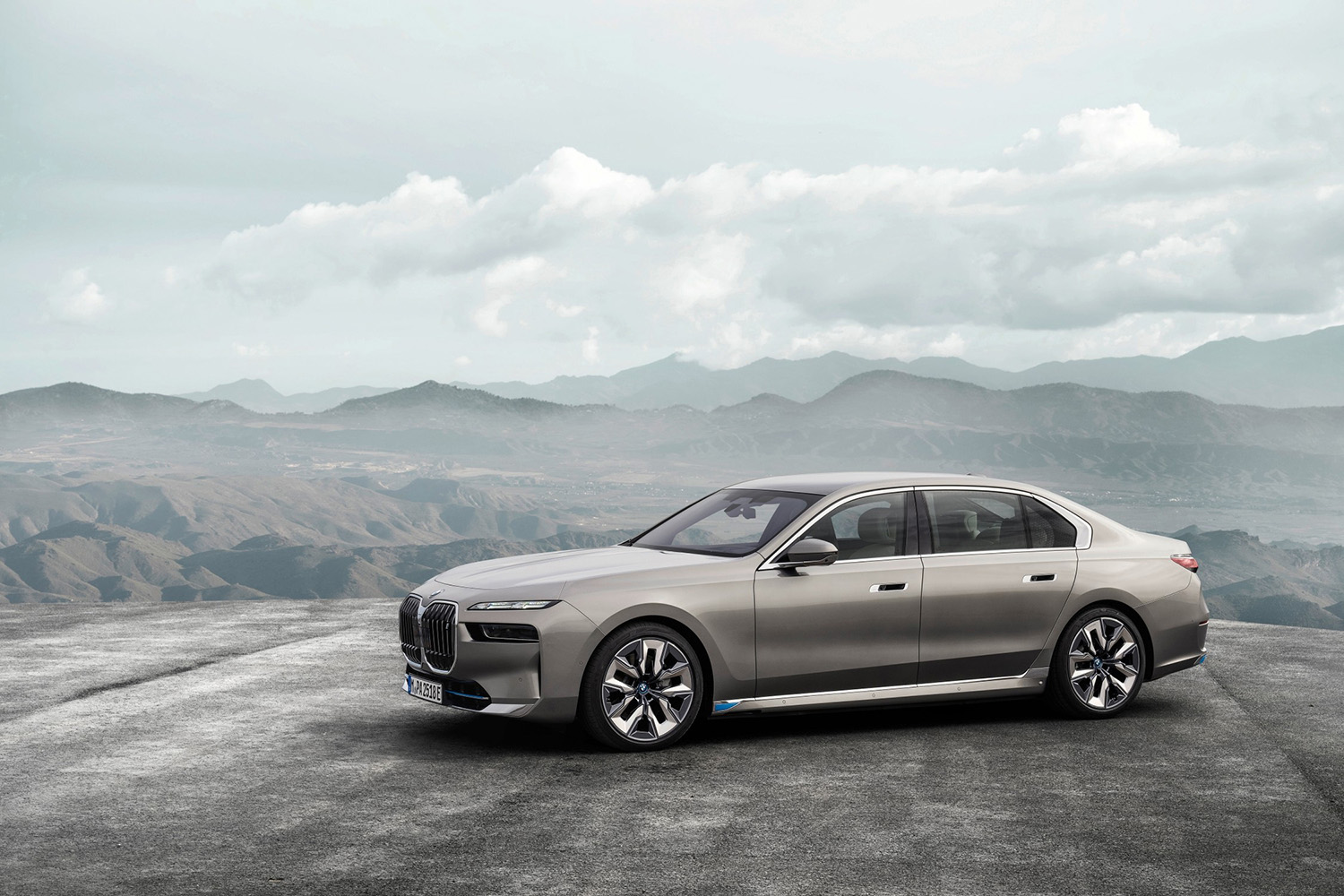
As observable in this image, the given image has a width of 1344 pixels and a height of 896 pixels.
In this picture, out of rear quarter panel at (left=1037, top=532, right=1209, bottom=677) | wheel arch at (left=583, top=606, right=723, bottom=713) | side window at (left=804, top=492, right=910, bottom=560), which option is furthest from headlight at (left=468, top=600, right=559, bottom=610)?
rear quarter panel at (left=1037, top=532, right=1209, bottom=677)

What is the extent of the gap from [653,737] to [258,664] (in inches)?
191

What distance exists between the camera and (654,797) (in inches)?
243

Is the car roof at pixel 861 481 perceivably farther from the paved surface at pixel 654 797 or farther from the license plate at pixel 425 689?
the license plate at pixel 425 689

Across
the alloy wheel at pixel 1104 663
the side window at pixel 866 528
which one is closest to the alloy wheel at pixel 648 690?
the side window at pixel 866 528

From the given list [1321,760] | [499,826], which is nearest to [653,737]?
[499,826]

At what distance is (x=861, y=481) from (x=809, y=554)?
89cm

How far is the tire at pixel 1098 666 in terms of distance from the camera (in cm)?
822

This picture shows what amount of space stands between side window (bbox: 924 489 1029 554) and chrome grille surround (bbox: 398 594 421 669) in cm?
314

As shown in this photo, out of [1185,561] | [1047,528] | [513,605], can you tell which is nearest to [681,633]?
[513,605]

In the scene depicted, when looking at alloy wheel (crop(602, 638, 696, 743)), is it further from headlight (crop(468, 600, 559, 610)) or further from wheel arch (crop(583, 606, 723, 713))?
headlight (crop(468, 600, 559, 610))

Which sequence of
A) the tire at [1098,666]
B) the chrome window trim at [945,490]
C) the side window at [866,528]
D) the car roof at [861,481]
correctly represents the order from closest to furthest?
1. the chrome window trim at [945,490]
2. the side window at [866,528]
3. the car roof at [861,481]
4. the tire at [1098,666]

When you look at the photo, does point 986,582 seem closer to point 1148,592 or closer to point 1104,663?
point 1104,663

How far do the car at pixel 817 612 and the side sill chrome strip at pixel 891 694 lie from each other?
0.01m

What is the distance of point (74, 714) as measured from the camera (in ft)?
27.8
